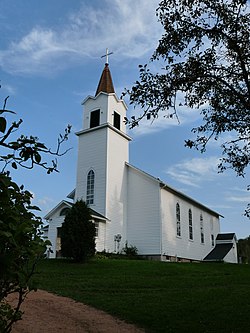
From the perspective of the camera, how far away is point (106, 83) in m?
30.6

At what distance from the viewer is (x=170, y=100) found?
27.1 ft

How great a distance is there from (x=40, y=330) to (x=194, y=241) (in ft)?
86.4

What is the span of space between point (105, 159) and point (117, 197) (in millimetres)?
2802

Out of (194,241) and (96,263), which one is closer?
(96,263)

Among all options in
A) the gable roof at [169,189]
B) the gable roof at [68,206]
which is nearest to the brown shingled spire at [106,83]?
the gable roof at [169,189]

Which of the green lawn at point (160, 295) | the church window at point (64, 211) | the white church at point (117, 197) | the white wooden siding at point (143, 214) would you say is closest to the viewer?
the green lawn at point (160, 295)

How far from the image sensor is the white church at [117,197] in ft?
84.7

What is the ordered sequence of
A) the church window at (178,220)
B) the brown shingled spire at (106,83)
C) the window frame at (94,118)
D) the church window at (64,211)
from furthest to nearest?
1. the brown shingled spire at (106,83)
2. the church window at (178,220)
3. the window frame at (94,118)
4. the church window at (64,211)

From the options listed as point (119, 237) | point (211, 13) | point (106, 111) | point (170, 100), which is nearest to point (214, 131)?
point (170, 100)

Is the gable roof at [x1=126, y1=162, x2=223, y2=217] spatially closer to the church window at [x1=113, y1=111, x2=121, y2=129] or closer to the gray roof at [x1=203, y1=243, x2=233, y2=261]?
the church window at [x1=113, y1=111, x2=121, y2=129]

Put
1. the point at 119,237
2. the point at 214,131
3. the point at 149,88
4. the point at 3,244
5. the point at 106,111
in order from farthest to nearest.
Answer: the point at 106,111, the point at 119,237, the point at 214,131, the point at 149,88, the point at 3,244

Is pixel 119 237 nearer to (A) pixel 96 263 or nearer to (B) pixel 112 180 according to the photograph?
(B) pixel 112 180

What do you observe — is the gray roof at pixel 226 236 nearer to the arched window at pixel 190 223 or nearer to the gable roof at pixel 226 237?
the gable roof at pixel 226 237

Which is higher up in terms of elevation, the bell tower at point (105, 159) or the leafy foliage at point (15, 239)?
the bell tower at point (105, 159)
